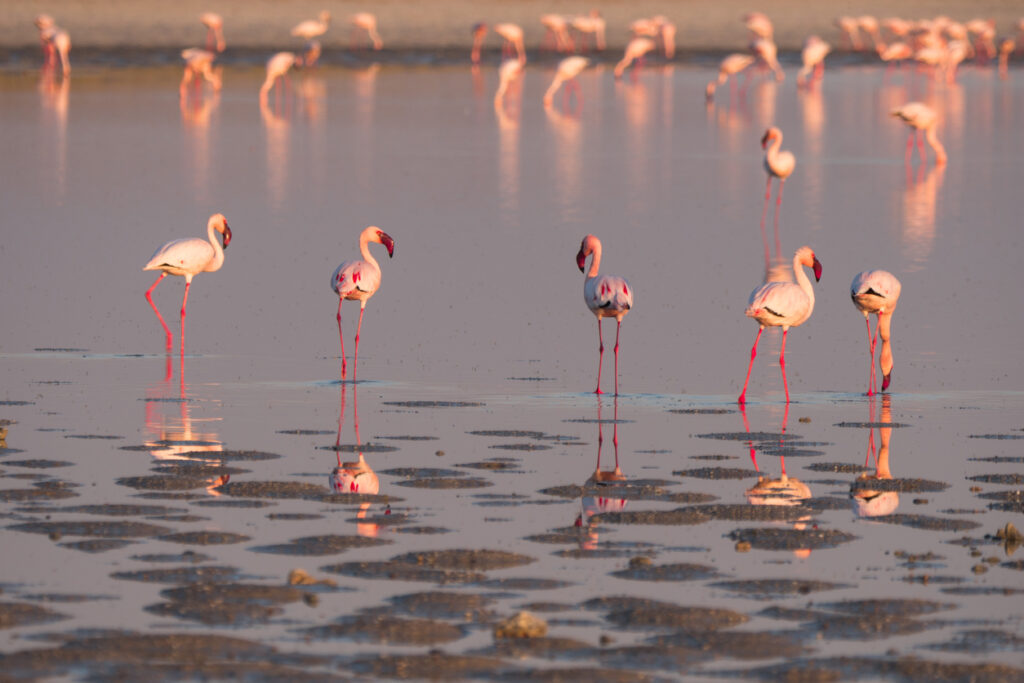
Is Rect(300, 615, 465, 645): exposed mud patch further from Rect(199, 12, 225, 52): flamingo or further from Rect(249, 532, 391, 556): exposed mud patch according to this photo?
Rect(199, 12, 225, 52): flamingo

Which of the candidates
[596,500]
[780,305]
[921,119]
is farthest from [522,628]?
[921,119]

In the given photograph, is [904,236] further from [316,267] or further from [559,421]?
[559,421]

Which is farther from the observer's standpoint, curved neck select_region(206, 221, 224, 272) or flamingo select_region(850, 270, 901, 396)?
curved neck select_region(206, 221, 224, 272)

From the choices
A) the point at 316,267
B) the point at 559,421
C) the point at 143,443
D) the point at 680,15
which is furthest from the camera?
the point at 680,15

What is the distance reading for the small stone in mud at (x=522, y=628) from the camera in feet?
22.1

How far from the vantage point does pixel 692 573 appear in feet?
25.2

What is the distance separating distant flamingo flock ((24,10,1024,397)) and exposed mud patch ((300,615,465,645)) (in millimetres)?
5561

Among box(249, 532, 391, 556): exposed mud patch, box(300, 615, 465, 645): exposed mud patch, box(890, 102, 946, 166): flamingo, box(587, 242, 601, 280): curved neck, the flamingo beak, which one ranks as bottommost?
box(300, 615, 465, 645): exposed mud patch

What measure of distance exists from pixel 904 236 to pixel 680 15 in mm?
69601

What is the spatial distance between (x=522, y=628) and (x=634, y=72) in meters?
56.6

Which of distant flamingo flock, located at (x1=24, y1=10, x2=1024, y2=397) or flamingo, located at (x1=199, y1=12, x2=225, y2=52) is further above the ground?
flamingo, located at (x1=199, y1=12, x2=225, y2=52)

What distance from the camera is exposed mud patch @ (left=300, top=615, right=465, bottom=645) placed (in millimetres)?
6734

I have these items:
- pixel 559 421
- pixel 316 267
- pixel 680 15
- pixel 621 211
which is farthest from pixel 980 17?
pixel 559 421

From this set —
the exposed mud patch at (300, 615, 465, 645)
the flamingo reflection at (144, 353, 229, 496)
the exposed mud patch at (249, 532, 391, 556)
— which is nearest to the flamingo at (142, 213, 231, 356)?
the flamingo reflection at (144, 353, 229, 496)
